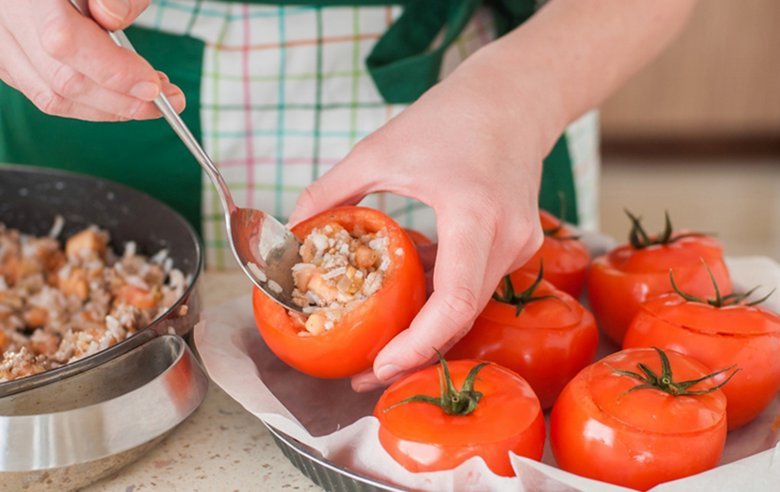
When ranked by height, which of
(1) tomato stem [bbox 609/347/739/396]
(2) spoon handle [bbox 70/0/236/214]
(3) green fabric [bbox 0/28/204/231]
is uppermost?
(2) spoon handle [bbox 70/0/236/214]

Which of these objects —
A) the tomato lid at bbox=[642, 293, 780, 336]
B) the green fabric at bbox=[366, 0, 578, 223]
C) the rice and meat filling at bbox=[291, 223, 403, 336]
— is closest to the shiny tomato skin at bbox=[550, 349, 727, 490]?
the tomato lid at bbox=[642, 293, 780, 336]

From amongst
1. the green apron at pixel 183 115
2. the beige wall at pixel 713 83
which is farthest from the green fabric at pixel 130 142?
the beige wall at pixel 713 83

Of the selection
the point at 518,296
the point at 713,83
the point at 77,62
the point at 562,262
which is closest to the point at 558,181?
the point at 562,262

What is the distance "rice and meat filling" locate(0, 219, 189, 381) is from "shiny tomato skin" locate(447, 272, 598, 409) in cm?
33

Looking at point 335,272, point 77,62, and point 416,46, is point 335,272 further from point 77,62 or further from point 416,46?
point 416,46

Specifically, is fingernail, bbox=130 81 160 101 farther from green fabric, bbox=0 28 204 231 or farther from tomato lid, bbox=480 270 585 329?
green fabric, bbox=0 28 204 231

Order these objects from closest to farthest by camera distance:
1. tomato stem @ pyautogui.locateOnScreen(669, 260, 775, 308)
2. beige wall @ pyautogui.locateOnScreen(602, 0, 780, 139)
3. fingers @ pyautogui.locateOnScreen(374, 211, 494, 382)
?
1. fingers @ pyautogui.locateOnScreen(374, 211, 494, 382)
2. tomato stem @ pyautogui.locateOnScreen(669, 260, 775, 308)
3. beige wall @ pyautogui.locateOnScreen(602, 0, 780, 139)

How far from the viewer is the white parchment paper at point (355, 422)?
0.72 meters

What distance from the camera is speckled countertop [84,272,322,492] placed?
0.86 metres

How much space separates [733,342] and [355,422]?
352mm

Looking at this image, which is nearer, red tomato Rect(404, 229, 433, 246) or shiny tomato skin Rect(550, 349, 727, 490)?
shiny tomato skin Rect(550, 349, 727, 490)

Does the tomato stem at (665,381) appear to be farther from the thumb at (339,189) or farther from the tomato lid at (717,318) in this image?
the thumb at (339,189)

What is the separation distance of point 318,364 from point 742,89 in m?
2.84

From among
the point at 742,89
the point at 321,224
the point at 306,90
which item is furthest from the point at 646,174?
the point at 321,224
